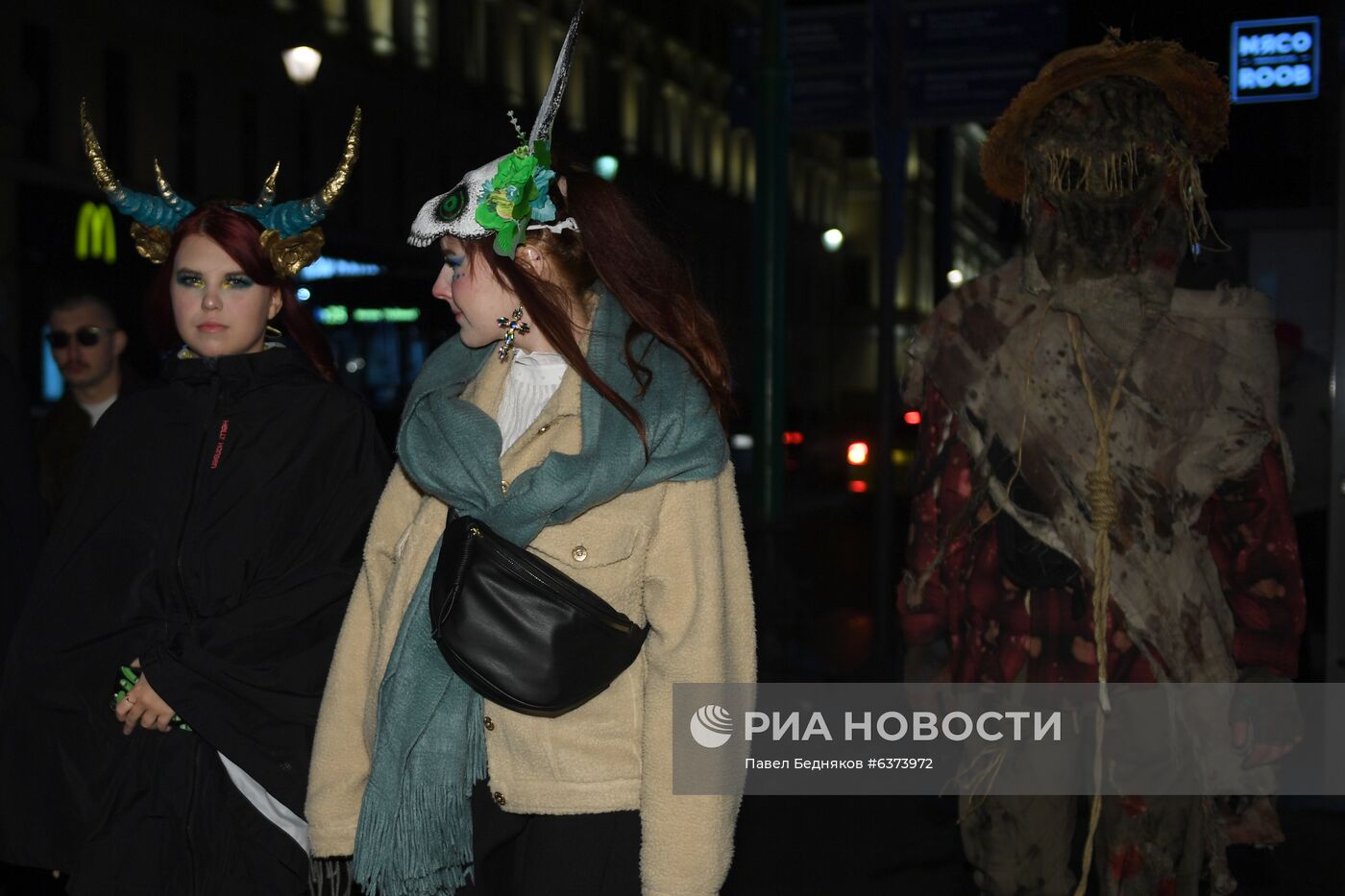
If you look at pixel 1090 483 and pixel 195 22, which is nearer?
pixel 1090 483

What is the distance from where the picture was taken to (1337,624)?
7004 mm

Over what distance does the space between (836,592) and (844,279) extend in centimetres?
5768

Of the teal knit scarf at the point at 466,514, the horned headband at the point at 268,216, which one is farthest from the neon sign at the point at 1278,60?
the teal knit scarf at the point at 466,514

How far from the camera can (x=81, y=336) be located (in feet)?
24.2

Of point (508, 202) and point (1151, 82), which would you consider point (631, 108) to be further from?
point (508, 202)

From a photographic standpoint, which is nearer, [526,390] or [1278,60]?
[526,390]

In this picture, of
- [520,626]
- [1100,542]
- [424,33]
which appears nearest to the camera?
[520,626]

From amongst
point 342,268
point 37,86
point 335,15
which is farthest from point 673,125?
point 37,86

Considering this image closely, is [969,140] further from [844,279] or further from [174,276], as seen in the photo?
[174,276]

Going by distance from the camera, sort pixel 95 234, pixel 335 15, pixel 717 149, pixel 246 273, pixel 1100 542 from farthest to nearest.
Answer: pixel 717 149 < pixel 335 15 < pixel 95 234 < pixel 246 273 < pixel 1100 542

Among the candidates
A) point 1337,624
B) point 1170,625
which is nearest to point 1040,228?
point 1170,625

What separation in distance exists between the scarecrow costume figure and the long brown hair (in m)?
1.33

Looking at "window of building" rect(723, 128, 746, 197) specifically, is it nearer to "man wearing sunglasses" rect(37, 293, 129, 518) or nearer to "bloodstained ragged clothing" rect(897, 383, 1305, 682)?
"man wearing sunglasses" rect(37, 293, 129, 518)

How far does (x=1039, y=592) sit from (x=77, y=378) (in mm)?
4791
